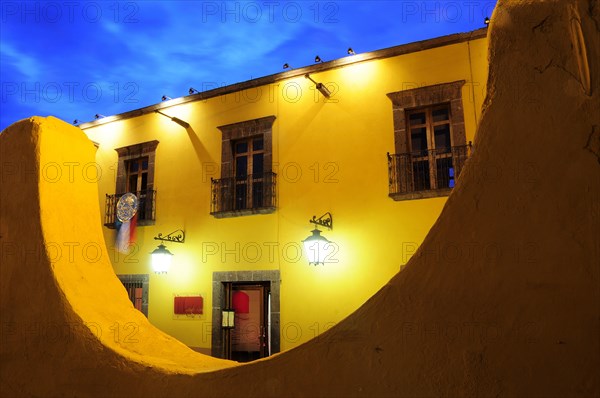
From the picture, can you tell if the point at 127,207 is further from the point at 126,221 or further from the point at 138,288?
the point at 138,288

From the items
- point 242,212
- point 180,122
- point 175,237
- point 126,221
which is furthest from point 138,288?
point 180,122

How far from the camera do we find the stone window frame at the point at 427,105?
830 cm

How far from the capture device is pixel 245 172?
10.5 meters

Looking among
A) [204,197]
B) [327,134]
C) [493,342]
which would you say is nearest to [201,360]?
[493,342]

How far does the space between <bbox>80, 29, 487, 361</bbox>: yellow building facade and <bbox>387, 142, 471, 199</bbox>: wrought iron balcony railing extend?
20 mm

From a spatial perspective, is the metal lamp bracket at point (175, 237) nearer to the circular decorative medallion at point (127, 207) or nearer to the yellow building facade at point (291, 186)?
the yellow building facade at point (291, 186)

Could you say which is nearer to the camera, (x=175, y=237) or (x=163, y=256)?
(x=163, y=256)

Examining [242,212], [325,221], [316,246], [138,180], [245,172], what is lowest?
[316,246]

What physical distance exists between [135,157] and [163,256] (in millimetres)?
2933

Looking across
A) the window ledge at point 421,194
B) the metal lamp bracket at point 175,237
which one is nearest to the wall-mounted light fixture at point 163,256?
the metal lamp bracket at point 175,237

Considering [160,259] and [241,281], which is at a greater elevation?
[160,259]

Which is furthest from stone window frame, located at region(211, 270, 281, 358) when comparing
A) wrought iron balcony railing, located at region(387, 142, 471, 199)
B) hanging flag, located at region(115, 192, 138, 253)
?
wrought iron balcony railing, located at region(387, 142, 471, 199)

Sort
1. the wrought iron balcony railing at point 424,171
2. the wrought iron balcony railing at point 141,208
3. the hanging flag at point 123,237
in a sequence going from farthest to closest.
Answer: the hanging flag at point 123,237 < the wrought iron balcony railing at point 141,208 < the wrought iron balcony railing at point 424,171

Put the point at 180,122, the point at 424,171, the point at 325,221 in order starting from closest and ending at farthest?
1. the point at 424,171
2. the point at 325,221
3. the point at 180,122
